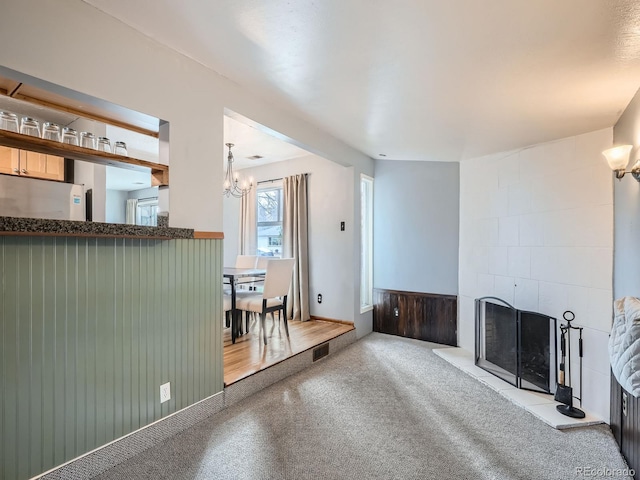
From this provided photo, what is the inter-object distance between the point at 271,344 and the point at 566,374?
110 inches

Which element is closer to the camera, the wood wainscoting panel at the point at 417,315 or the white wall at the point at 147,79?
the white wall at the point at 147,79

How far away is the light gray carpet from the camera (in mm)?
1861

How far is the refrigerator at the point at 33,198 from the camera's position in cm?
254

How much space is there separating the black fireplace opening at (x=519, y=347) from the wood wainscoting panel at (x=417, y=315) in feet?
2.05

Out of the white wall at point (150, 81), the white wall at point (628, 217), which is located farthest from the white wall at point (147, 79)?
the white wall at point (628, 217)

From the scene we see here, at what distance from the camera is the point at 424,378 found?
3.21 metres

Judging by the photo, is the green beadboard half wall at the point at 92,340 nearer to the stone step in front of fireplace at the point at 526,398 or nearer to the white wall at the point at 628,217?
the stone step in front of fireplace at the point at 526,398

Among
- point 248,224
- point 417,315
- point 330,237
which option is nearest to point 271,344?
point 330,237

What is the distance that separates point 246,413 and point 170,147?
197 cm

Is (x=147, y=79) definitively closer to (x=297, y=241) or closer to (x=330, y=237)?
(x=330, y=237)

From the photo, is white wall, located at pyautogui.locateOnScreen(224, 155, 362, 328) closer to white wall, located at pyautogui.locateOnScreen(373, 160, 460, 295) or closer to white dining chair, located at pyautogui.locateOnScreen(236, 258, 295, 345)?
white wall, located at pyautogui.locateOnScreen(373, 160, 460, 295)

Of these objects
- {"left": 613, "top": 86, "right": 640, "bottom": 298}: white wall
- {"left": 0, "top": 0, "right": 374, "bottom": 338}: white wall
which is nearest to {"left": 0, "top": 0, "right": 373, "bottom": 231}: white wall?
{"left": 0, "top": 0, "right": 374, "bottom": 338}: white wall

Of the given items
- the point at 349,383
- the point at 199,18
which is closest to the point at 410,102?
the point at 199,18

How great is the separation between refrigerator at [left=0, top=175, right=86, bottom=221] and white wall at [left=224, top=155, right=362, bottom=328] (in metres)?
2.93
